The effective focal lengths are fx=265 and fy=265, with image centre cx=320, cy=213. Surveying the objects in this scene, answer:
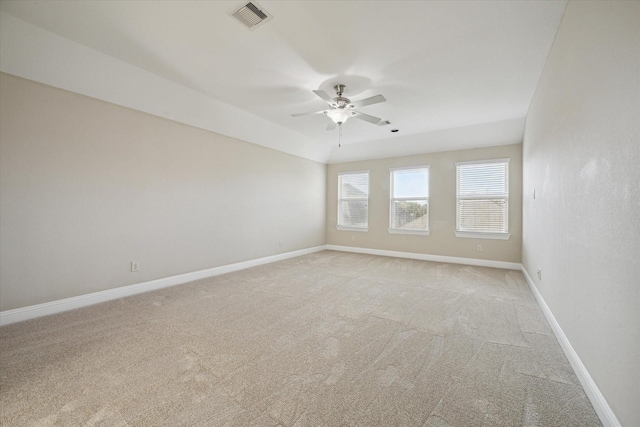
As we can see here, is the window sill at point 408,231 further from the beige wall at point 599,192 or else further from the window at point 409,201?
the beige wall at point 599,192

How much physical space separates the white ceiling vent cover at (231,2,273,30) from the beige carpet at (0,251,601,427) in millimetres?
2823

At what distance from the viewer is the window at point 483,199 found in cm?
527

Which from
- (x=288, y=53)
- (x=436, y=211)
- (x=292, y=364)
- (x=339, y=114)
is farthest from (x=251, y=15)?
(x=436, y=211)

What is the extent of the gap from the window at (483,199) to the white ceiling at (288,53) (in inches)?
51.2

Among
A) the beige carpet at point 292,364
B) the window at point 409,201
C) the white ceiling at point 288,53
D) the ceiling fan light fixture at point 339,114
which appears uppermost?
the white ceiling at point 288,53

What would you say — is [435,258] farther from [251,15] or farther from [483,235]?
[251,15]

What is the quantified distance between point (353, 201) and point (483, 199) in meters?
3.00

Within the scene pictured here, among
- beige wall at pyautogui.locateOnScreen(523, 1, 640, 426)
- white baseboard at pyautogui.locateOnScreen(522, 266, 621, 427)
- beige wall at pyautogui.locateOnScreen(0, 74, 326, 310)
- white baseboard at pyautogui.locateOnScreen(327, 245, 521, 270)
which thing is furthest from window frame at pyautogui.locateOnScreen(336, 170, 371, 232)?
white baseboard at pyautogui.locateOnScreen(522, 266, 621, 427)

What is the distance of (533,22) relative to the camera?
2309 millimetres

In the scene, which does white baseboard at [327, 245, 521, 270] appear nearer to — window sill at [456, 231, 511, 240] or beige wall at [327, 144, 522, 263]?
beige wall at [327, 144, 522, 263]

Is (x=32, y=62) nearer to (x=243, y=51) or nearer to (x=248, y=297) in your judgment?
(x=243, y=51)

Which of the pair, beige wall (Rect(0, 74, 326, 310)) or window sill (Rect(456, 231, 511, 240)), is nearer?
beige wall (Rect(0, 74, 326, 310))

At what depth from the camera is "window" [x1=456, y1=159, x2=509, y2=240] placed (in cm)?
527

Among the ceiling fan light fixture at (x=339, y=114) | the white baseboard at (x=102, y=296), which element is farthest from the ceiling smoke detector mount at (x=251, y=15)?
the white baseboard at (x=102, y=296)
